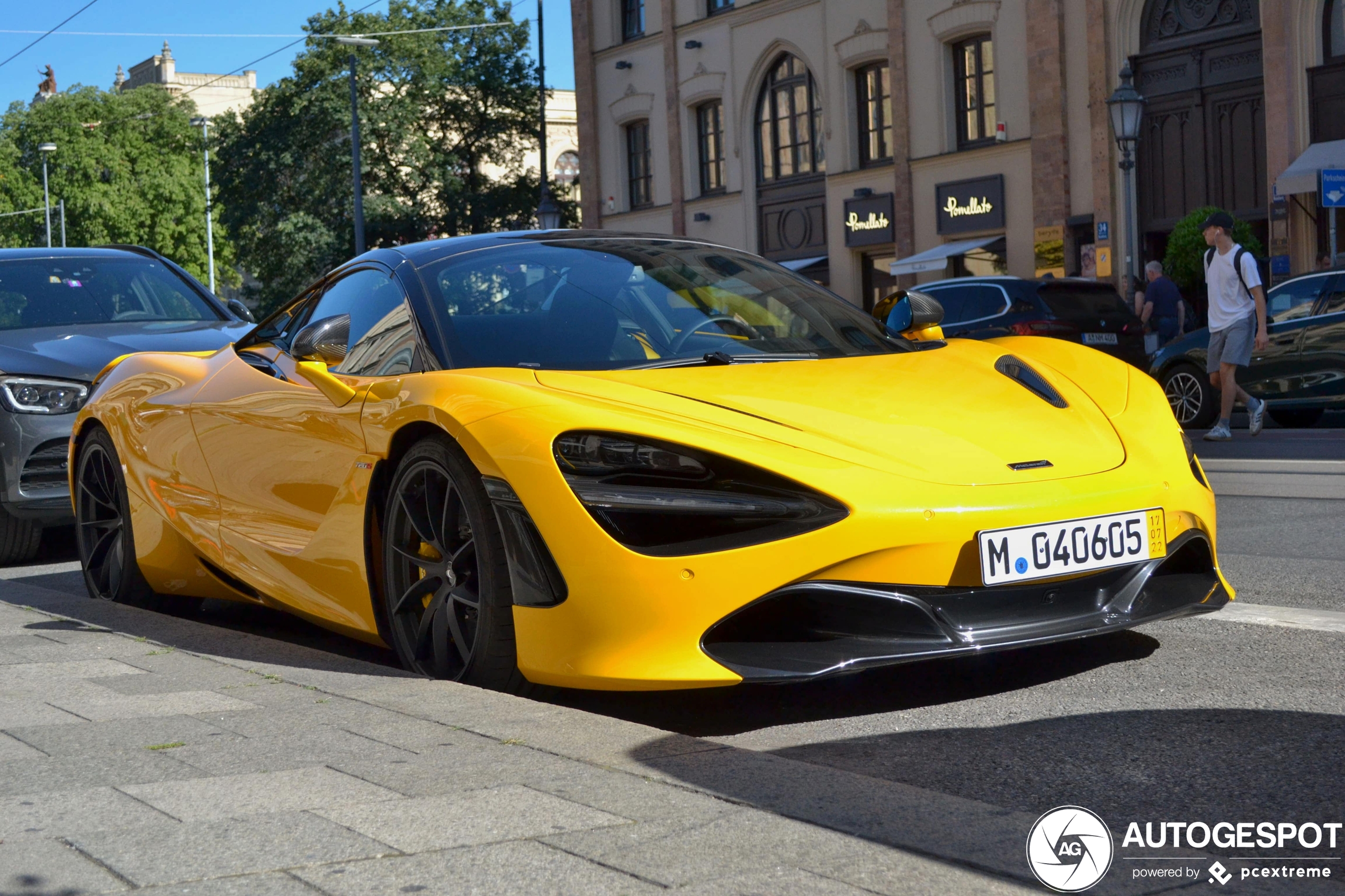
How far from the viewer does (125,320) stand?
9.16m

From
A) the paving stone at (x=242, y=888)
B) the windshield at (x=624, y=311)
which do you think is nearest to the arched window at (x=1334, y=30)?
the windshield at (x=624, y=311)

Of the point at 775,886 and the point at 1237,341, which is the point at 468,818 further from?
the point at 1237,341

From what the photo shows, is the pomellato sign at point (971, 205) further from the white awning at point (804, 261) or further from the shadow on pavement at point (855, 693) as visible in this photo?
the shadow on pavement at point (855, 693)

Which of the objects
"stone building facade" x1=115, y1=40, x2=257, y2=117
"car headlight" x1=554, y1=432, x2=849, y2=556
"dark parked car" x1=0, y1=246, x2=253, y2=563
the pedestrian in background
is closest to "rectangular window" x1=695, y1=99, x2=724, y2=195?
the pedestrian in background

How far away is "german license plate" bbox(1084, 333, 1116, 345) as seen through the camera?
1683 centimetres

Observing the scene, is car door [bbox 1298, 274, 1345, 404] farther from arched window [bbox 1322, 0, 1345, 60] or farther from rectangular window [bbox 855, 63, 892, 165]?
rectangular window [bbox 855, 63, 892, 165]

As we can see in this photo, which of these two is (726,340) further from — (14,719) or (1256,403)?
(1256,403)

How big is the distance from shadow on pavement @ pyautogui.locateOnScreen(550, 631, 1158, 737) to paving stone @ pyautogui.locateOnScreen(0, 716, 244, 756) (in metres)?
0.97

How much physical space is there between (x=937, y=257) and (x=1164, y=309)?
950 cm

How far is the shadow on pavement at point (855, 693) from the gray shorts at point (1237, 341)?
900cm

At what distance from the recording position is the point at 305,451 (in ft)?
16.2

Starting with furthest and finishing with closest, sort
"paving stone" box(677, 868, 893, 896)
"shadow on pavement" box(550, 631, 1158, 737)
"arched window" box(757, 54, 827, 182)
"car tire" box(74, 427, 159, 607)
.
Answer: "arched window" box(757, 54, 827, 182), "car tire" box(74, 427, 159, 607), "shadow on pavement" box(550, 631, 1158, 737), "paving stone" box(677, 868, 893, 896)

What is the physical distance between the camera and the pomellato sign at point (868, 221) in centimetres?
3097

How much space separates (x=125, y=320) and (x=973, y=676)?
6349 mm
